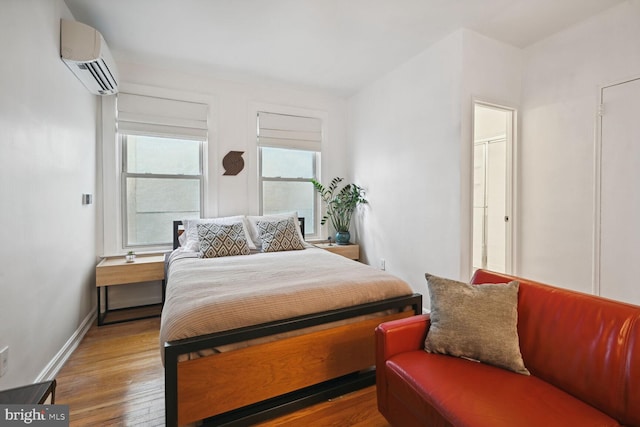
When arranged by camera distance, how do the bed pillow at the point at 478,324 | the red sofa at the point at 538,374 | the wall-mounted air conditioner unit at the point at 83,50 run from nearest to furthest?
the red sofa at the point at 538,374
the bed pillow at the point at 478,324
the wall-mounted air conditioner unit at the point at 83,50

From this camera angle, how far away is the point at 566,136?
2631 mm

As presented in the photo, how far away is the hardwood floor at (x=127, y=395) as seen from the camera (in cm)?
158

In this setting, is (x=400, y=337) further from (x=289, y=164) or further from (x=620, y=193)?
(x=289, y=164)

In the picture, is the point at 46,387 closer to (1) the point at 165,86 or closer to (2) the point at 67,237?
(2) the point at 67,237

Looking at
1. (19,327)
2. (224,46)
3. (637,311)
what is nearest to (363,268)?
(637,311)

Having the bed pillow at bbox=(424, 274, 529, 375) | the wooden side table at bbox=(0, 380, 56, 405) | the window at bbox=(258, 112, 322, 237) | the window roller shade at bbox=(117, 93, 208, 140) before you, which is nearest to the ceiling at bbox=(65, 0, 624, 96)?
the window roller shade at bbox=(117, 93, 208, 140)

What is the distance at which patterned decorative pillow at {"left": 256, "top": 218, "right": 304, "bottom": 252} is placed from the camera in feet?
10.4

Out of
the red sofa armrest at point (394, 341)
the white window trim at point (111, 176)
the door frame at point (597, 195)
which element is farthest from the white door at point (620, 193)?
the white window trim at point (111, 176)

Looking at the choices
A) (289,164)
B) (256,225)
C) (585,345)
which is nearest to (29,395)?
(585,345)

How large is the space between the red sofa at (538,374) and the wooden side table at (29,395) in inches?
54.6

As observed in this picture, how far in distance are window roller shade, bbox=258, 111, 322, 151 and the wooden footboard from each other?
2.80 meters

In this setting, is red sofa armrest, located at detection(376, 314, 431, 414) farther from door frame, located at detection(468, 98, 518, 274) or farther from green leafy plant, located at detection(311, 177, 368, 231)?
green leafy plant, located at detection(311, 177, 368, 231)

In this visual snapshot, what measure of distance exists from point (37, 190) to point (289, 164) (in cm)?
279

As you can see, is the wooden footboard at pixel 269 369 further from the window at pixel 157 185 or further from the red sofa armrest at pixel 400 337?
the window at pixel 157 185
